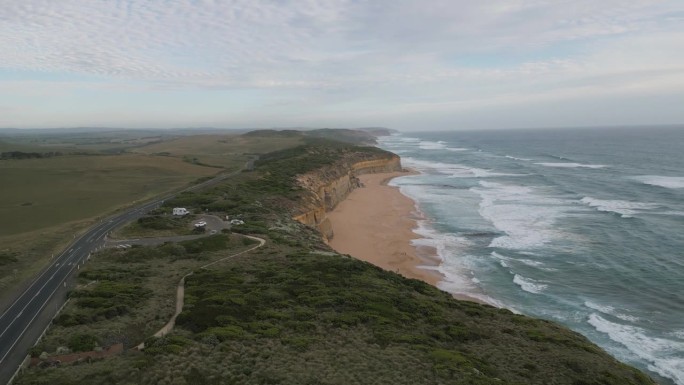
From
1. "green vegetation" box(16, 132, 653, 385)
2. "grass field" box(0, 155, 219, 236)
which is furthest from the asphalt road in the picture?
"grass field" box(0, 155, 219, 236)

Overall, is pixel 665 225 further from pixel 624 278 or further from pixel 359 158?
pixel 359 158

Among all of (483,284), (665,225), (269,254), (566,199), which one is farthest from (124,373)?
(566,199)

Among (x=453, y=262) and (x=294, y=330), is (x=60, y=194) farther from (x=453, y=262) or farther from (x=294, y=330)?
(x=294, y=330)

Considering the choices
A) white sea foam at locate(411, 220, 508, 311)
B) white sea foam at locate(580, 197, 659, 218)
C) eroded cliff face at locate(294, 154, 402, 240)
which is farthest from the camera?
white sea foam at locate(580, 197, 659, 218)

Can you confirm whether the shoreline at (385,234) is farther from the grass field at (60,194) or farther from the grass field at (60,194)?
the grass field at (60,194)

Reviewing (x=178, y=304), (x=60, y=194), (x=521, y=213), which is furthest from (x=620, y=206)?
(x=60, y=194)

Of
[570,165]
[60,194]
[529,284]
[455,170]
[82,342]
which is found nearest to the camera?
[82,342]

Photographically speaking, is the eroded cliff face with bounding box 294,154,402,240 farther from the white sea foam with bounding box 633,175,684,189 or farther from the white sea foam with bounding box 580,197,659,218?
the white sea foam with bounding box 633,175,684,189
